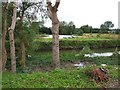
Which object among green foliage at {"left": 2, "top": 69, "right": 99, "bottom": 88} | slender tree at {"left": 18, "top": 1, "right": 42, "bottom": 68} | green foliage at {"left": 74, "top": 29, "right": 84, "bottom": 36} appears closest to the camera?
green foliage at {"left": 2, "top": 69, "right": 99, "bottom": 88}

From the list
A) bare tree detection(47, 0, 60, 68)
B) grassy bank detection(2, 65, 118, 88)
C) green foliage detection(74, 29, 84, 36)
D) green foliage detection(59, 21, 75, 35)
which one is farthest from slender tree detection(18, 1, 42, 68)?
green foliage detection(74, 29, 84, 36)

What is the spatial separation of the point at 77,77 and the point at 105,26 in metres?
54.5

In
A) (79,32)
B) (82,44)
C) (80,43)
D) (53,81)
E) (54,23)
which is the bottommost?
(82,44)

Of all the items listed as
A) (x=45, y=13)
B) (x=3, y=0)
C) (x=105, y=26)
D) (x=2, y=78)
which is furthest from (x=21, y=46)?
(x=105, y=26)

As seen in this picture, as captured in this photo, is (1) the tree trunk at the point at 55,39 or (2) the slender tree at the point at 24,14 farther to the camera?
(2) the slender tree at the point at 24,14

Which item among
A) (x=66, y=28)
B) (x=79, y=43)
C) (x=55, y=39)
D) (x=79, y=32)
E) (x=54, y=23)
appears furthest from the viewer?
(x=79, y=32)

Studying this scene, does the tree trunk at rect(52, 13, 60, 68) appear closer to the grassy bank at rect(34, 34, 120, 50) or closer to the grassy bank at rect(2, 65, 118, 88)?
the grassy bank at rect(2, 65, 118, 88)

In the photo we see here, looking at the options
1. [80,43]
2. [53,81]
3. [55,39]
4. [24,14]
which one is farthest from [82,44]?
[53,81]

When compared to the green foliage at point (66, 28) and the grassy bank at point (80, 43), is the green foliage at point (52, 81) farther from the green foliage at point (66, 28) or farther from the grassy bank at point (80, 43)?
the green foliage at point (66, 28)

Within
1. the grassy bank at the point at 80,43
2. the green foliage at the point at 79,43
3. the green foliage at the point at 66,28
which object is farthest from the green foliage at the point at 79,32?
the green foliage at the point at 79,43

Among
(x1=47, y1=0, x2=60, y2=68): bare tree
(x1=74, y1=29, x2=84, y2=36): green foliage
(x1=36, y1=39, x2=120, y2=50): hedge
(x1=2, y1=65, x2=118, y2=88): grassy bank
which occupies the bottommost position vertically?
(x1=36, y1=39, x2=120, y2=50): hedge

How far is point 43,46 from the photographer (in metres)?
35.2

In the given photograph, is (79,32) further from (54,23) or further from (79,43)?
(54,23)

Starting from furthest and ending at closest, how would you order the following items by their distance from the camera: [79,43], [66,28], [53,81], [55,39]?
1. [66,28]
2. [79,43]
3. [55,39]
4. [53,81]
